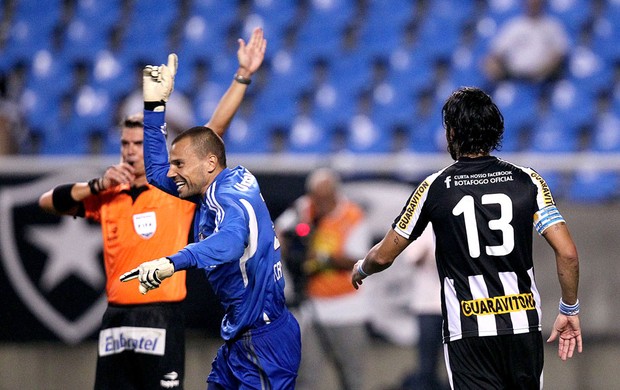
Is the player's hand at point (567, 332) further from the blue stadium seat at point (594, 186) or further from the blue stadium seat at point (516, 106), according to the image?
the blue stadium seat at point (516, 106)

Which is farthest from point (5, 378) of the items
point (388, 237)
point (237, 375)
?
point (388, 237)

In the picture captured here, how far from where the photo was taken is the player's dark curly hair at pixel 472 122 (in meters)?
4.83

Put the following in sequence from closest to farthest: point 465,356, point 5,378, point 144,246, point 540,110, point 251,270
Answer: point 465,356 < point 251,270 < point 144,246 < point 5,378 < point 540,110

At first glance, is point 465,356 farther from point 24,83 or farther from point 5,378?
point 24,83

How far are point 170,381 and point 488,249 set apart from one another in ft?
7.48

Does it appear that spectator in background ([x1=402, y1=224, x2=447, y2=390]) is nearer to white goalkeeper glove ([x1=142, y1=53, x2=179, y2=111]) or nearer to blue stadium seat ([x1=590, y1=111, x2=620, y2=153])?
blue stadium seat ([x1=590, y1=111, x2=620, y2=153])

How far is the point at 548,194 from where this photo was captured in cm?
485

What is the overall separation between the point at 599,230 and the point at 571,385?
1415 millimetres

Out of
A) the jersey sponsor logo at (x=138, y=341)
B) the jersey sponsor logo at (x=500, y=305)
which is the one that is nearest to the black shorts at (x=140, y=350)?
the jersey sponsor logo at (x=138, y=341)

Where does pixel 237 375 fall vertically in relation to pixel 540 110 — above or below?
below

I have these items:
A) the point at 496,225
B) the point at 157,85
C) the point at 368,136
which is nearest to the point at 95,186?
the point at 157,85

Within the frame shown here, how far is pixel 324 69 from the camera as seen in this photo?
11898 mm

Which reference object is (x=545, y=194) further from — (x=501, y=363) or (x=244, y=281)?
(x=244, y=281)

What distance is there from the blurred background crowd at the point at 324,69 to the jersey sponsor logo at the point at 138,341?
5.07 m
